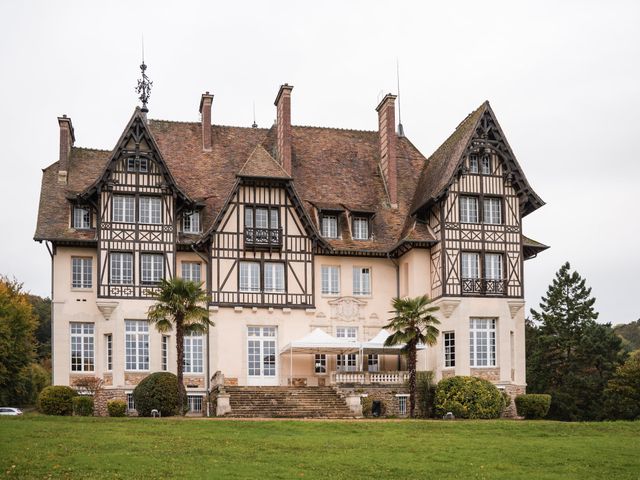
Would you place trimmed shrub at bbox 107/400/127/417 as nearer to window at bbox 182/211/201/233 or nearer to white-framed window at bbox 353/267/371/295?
window at bbox 182/211/201/233

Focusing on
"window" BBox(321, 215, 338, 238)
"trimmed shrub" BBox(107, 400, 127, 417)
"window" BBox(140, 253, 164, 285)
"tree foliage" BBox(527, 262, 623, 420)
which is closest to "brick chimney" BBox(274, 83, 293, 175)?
"window" BBox(321, 215, 338, 238)

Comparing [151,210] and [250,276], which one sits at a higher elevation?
[151,210]

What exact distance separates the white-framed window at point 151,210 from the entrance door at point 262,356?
20.5ft

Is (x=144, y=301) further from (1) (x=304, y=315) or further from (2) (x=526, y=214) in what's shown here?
(2) (x=526, y=214)

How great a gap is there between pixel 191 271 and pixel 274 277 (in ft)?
11.9

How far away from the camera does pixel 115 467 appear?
24.2m

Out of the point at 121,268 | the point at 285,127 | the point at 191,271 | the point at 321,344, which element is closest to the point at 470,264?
the point at 321,344

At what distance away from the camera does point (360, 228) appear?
157 feet

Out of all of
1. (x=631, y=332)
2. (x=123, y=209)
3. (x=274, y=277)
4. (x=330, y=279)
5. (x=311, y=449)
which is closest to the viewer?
(x=311, y=449)

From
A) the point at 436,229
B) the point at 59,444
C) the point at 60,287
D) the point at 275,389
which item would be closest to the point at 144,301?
the point at 60,287

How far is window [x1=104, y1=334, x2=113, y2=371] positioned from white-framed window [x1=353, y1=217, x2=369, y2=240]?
11910 millimetres

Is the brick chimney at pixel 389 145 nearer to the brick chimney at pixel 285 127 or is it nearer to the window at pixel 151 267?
the brick chimney at pixel 285 127

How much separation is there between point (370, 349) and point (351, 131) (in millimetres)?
13247

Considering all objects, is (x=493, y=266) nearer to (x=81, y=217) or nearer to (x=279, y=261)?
(x=279, y=261)
